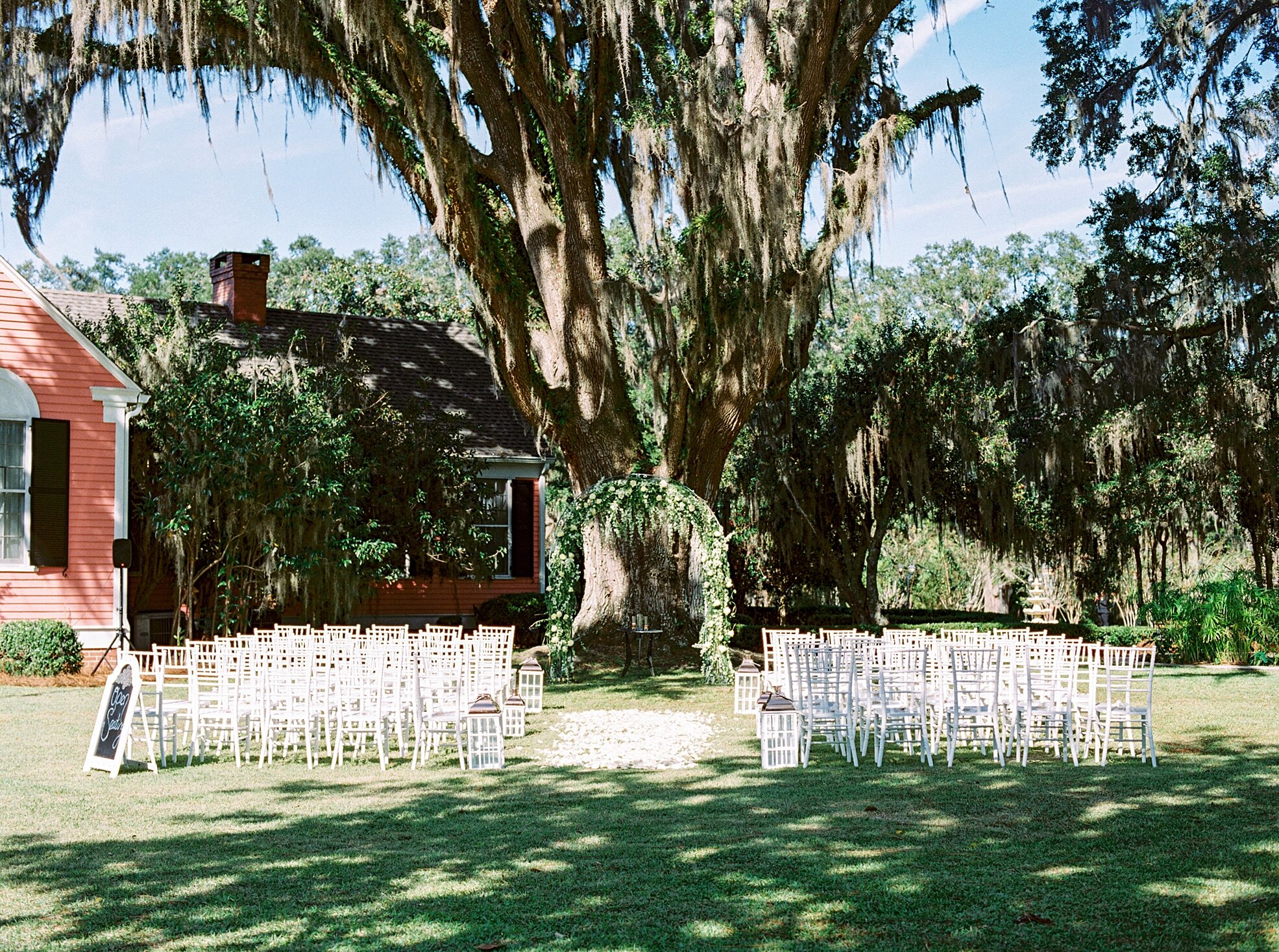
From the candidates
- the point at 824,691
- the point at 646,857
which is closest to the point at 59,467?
the point at 824,691

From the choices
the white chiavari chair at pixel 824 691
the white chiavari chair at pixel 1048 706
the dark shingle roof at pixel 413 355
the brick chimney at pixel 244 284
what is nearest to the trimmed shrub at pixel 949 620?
the dark shingle roof at pixel 413 355

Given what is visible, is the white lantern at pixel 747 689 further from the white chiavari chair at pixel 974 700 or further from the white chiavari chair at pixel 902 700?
the white chiavari chair at pixel 974 700

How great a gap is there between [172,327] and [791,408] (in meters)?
9.59

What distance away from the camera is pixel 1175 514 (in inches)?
896

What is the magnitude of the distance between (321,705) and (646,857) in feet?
13.7

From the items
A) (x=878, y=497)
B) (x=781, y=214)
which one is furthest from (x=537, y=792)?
(x=878, y=497)

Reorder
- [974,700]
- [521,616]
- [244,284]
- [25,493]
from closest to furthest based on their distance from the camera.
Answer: [974,700]
[25,493]
[521,616]
[244,284]

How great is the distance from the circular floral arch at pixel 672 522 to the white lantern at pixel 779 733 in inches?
236

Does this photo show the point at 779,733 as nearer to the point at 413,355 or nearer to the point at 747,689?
the point at 747,689

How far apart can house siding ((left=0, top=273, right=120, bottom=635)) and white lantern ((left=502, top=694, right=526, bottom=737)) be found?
808 centimetres

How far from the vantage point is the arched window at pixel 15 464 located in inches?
625

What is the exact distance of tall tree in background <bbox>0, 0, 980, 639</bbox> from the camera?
14547mm

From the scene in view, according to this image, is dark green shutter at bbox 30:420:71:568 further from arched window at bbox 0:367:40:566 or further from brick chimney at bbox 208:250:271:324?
brick chimney at bbox 208:250:271:324

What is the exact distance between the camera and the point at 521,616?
21.4m
